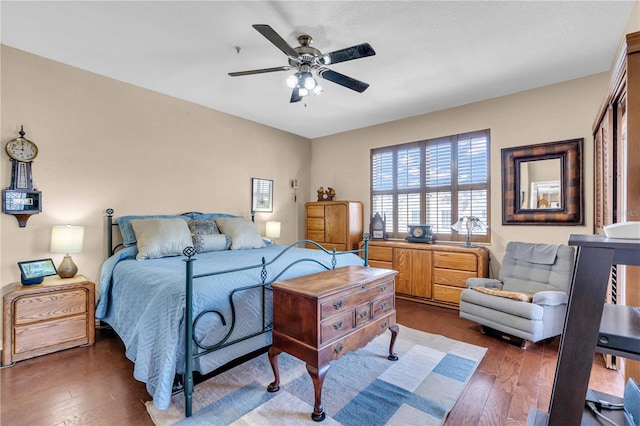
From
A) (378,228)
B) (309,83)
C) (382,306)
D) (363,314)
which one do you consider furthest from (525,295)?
(309,83)

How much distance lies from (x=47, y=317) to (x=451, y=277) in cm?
419

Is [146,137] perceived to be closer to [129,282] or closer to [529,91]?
[129,282]

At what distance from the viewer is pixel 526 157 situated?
11.7ft

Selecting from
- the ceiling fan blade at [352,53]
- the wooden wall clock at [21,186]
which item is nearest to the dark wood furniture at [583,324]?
the ceiling fan blade at [352,53]

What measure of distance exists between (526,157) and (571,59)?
3.56 feet

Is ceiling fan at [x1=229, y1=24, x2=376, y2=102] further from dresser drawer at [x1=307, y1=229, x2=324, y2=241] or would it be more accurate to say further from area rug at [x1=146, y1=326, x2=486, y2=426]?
dresser drawer at [x1=307, y1=229, x2=324, y2=241]

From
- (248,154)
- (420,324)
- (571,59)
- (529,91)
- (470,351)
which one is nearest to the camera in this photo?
(470,351)

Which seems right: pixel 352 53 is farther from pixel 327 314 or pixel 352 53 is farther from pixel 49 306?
pixel 49 306

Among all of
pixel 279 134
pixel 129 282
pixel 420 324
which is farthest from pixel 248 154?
pixel 420 324

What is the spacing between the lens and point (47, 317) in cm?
252

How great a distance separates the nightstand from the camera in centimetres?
236

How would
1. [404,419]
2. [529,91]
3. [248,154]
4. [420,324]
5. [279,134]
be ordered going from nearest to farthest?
[404,419]
[420,324]
[529,91]
[248,154]
[279,134]

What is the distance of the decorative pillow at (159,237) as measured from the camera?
2887mm

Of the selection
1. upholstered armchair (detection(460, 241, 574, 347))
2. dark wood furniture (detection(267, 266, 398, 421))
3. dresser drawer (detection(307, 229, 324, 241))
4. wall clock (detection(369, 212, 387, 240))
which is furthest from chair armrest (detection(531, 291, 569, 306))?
dresser drawer (detection(307, 229, 324, 241))
